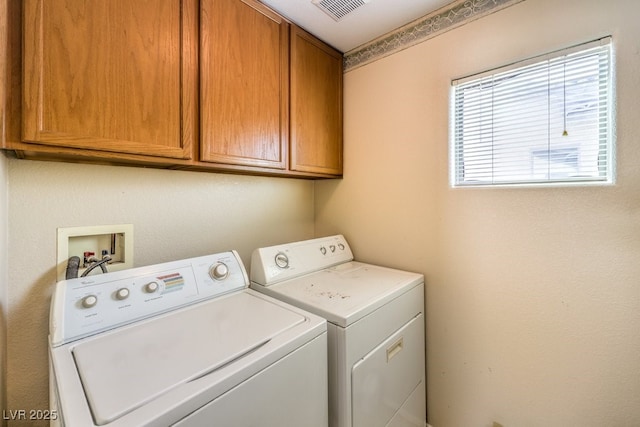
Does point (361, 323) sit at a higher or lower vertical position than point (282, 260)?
lower

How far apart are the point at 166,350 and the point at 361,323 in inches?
27.3

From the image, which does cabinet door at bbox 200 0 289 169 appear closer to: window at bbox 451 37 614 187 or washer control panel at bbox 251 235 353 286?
washer control panel at bbox 251 235 353 286

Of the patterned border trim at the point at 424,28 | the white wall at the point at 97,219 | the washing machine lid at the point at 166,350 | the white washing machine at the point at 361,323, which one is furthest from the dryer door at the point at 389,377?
the patterned border trim at the point at 424,28

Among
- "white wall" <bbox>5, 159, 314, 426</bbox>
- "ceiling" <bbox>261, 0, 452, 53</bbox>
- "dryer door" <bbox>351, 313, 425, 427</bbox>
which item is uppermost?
"ceiling" <bbox>261, 0, 452, 53</bbox>

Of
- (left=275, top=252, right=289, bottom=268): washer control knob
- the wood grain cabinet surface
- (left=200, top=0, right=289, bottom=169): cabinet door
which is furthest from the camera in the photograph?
(left=275, top=252, right=289, bottom=268): washer control knob

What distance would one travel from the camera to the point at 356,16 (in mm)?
1470

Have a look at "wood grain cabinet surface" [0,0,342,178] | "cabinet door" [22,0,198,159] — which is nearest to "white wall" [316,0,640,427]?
"wood grain cabinet surface" [0,0,342,178]

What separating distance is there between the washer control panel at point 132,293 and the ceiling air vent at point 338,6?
140 centimetres

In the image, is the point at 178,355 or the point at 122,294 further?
the point at 122,294

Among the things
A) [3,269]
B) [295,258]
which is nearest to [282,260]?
[295,258]

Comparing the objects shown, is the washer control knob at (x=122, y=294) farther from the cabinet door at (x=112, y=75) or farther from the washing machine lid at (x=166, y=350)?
the cabinet door at (x=112, y=75)

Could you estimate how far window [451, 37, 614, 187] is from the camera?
107cm

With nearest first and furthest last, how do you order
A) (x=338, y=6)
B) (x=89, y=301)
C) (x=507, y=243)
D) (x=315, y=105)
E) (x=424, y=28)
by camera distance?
(x=89, y=301)
(x=507, y=243)
(x=338, y=6)
(x=424, y=28)
(x=315, y=105)

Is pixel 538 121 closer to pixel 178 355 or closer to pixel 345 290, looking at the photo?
pixel 345 290
